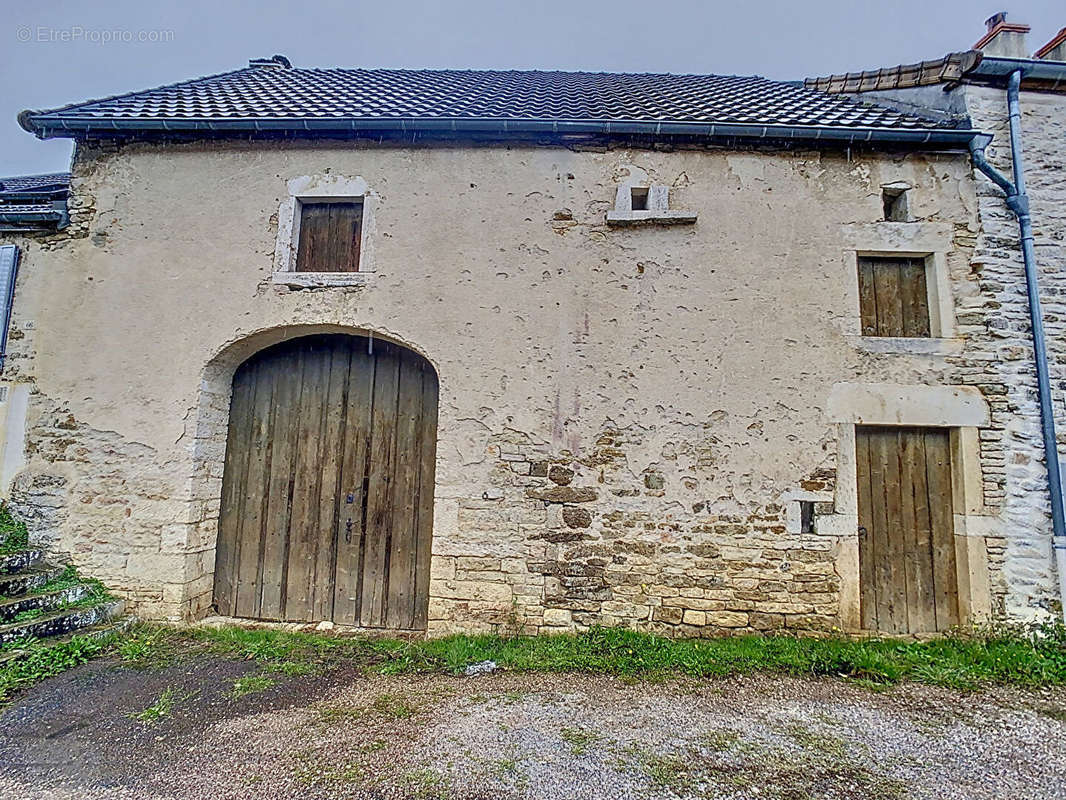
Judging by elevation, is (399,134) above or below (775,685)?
above

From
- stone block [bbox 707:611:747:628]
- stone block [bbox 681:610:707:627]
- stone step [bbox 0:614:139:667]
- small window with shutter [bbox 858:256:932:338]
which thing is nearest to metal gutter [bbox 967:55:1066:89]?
small window with shutter [bbox 858:256:932:338]

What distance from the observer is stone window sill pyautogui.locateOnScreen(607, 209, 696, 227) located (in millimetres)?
4613

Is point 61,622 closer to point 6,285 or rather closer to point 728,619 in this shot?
point 6,285

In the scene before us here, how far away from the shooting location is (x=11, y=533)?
445 cm

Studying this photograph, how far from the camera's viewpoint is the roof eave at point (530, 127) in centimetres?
457

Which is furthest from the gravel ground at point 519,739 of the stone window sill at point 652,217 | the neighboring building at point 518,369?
the stone window sill at point 652,217

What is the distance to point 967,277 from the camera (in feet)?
15.0

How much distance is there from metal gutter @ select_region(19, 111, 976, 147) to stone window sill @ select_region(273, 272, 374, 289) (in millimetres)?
1286

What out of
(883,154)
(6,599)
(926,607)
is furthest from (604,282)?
(6,599)

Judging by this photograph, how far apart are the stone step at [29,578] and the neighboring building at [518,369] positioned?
203 millimetres

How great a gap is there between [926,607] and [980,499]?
0.96 meters

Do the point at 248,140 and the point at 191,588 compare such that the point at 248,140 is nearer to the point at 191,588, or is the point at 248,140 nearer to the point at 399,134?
the point at 399,134

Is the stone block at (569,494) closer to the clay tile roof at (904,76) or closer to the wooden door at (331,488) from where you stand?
the wooden door at (331,488)

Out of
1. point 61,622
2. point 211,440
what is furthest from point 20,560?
point 211,440
